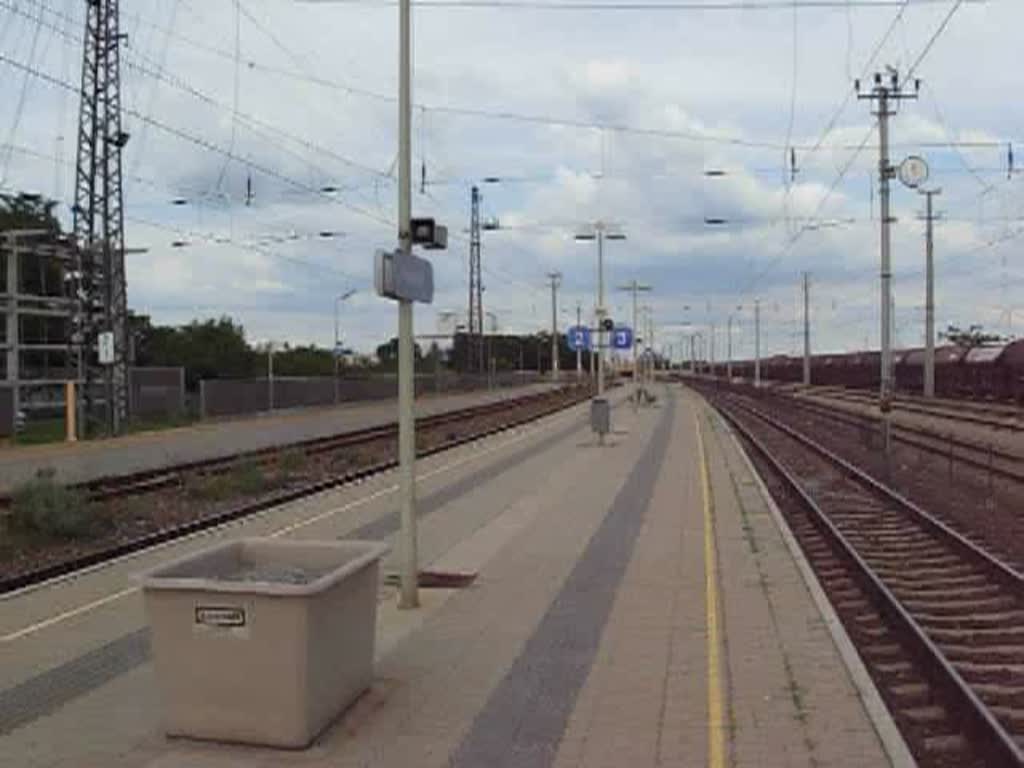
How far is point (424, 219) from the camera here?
1092cm

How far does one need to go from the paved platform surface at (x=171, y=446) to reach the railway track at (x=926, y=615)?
14269 millimetres

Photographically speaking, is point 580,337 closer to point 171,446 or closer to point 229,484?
point 171,446

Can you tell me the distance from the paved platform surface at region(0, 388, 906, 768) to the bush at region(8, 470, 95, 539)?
6.13 ft

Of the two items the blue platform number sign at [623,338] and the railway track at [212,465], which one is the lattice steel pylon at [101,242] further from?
the blue platform number sign at [623,338]

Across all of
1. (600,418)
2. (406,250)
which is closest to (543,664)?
(406,250)

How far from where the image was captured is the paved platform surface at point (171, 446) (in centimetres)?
2880

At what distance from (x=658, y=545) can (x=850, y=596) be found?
8.15 ft

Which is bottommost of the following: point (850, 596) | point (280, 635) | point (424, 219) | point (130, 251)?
point (850, 596)

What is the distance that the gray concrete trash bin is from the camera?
6.61 meters

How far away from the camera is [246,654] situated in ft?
21.8

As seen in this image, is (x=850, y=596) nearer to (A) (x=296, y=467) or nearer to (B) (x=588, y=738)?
(B) (x=588, y=738)

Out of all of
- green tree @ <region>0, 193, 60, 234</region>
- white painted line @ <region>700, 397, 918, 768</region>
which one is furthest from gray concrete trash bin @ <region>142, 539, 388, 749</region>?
green tree @ <region>0, 193, 60, 234</region>

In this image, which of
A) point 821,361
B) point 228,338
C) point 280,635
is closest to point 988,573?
point 280,635

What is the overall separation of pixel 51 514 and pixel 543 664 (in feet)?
31.4
